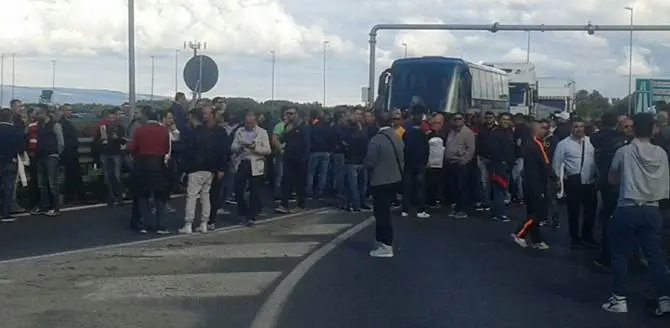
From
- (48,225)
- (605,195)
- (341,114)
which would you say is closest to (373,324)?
(605,195)

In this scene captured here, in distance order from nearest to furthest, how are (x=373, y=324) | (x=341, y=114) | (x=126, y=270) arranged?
1. (x=373, y=324)
2. (x=126, y=270)
3. (x=341, y=114)

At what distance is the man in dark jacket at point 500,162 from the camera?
1958cm

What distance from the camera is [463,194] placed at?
2048 cm

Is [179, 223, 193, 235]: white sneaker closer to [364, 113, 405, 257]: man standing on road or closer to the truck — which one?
[364, 113, 405, 257]: man standing on road

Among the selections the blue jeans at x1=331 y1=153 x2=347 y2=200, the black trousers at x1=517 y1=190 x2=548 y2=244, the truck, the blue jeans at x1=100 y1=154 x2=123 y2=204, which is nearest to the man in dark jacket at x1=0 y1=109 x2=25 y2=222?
the blue jeans at x1=100 y1=154 x2=123 y2=204

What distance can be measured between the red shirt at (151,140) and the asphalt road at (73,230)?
48.0 inches

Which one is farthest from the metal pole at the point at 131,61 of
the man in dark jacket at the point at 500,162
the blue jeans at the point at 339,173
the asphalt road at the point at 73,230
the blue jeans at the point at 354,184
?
the man in dark jacket at the point at 500,162

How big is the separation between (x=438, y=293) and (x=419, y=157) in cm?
893

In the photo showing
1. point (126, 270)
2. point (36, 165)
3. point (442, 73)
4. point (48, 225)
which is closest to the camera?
point (126, 270)

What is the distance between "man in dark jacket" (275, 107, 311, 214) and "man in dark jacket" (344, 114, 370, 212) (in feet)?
2.58

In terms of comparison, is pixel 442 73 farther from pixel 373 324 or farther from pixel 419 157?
pixel 373 324

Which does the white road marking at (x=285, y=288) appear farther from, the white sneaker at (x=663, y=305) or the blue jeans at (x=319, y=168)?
the blue jeans at (x=319, y=168)

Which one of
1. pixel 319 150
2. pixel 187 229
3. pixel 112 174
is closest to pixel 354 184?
pixel 319 150

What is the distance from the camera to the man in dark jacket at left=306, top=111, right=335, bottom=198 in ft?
74.6
